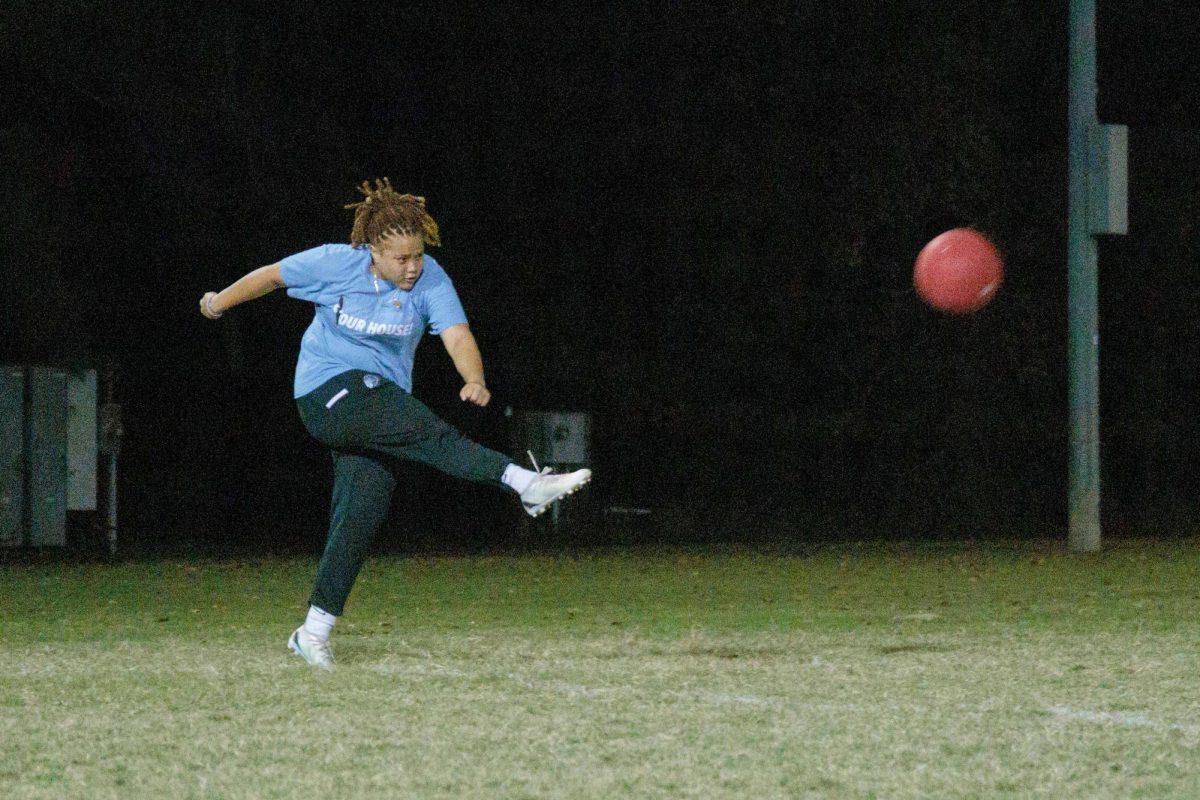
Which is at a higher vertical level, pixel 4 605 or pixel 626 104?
pixel 626 104

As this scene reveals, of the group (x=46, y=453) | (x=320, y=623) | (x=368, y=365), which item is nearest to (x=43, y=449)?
(x=46, y=453)

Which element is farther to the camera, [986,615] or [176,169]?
[176,169]

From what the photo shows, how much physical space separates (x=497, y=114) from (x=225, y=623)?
1416 cm

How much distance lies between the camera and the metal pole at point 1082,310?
1942cm

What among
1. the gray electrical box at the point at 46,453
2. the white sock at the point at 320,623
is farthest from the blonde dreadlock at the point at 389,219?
the gray electrical box at the point at 46,453

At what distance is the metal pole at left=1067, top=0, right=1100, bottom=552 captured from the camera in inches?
765

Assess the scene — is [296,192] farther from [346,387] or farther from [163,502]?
[346,387]

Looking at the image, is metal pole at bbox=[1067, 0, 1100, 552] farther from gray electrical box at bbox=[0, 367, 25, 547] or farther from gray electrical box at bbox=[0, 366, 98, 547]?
gray electrical box at bbox=[0, 367, 25, 547]

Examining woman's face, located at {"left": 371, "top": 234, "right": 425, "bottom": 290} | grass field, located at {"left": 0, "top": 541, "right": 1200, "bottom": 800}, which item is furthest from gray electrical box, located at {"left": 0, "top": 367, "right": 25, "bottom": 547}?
woman's face, located at {"left": 371, "top": 234, "right": 425, "bottom": 290}

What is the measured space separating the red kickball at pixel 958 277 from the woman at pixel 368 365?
17.9 ft

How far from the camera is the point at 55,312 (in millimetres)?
22047

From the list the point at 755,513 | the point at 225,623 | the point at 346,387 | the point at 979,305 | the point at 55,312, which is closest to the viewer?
the point at 346,387

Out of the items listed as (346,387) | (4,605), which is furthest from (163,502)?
(346,387)

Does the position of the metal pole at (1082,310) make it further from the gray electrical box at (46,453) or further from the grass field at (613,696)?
the gray electrical box at (46,453)
